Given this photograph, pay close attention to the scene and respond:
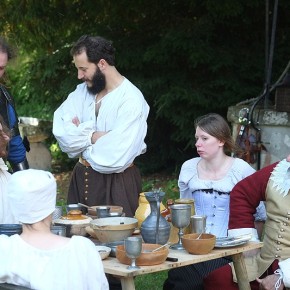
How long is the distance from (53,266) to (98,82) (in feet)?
7.18

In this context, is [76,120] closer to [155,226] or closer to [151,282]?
[151,282]

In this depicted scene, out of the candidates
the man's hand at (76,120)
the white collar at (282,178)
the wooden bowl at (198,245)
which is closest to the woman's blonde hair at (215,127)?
the white collar at (282,178)

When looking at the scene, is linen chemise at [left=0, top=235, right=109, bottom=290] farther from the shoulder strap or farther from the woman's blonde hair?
the shoulder strap

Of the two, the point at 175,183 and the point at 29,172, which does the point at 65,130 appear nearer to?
the point at 29,172

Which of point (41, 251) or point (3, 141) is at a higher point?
point (3, 141)

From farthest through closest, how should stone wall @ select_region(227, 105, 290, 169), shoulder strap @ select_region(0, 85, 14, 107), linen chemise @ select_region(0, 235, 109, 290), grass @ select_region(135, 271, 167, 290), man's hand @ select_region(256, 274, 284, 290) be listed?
stone wall @ select_region(227, 105, 290, 169) < grass @ select_region(135, 271, 167, 290) < shoulder strap @ select_region(0, 85, 14, 107) < man's hand @ select_region(256, 274, 284, 290) < linen chemise @ select_region(0, 235, 109, 290)

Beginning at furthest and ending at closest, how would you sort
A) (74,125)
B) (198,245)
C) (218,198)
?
1. (74,125)
2. (218,198)
3. (198,245)

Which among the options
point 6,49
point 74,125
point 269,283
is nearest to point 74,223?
point 269,283

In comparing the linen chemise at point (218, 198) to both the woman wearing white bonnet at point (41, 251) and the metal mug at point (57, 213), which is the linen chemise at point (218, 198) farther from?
the woman wearing white bonnet at point (41, 251)

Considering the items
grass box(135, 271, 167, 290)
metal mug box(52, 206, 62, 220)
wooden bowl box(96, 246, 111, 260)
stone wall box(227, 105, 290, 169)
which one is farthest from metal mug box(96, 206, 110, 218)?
stone wall box(227, 105, 290, 169)

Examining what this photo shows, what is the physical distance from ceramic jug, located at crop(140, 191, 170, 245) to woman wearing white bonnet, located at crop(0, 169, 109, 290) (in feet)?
1.94

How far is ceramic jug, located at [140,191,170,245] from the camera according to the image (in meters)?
3.62

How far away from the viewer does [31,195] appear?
2.99m

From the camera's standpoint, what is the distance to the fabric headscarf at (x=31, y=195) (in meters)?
2.99
